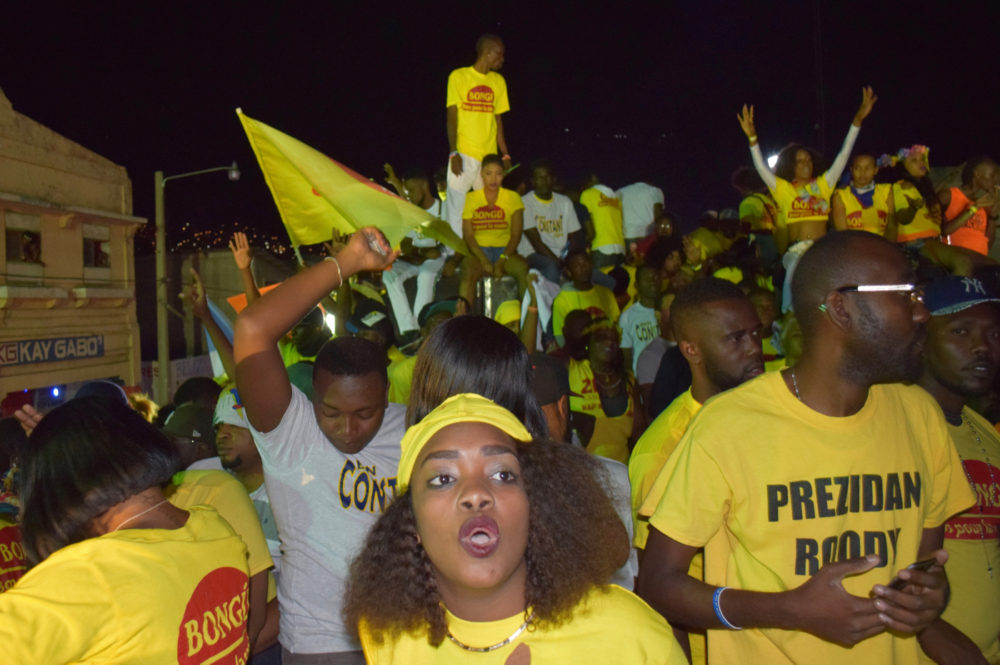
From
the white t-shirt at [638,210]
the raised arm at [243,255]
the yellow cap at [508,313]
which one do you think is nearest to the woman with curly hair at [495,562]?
the raised arm at [243,255]

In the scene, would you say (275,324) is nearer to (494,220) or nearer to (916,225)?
(494,220)

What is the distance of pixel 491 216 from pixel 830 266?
7.02m

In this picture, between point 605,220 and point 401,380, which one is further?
point 605,220

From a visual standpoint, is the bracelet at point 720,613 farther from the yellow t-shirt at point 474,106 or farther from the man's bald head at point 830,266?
the yellow t-shirt at point 474,106

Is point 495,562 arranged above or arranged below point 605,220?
below

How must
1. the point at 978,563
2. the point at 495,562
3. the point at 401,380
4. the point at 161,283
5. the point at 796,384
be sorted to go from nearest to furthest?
the point at 495,562 → the point at 796,384 → the point at 978,563 → the point at 401,380 → the point at 161,283

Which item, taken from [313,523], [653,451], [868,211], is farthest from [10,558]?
[868,211]

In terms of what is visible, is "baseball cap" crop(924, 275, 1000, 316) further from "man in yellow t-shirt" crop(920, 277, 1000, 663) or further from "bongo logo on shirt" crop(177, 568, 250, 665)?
"bongo logo on shirt" crop(177, 568, 250, 665)

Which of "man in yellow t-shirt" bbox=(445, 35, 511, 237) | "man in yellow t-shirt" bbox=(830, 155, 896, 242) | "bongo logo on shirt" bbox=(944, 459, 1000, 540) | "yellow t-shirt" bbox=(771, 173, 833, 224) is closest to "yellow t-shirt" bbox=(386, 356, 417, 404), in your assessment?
"bongo logo on shirt" bbox=(944, 459, 1000, 540)

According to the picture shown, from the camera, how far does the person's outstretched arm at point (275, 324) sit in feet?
8.45

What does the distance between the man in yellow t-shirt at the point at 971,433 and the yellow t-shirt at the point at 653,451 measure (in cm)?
108

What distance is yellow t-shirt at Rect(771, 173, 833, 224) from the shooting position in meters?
9.14

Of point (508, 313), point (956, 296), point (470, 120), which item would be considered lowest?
point (508, 313)

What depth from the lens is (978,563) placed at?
3023 millimetres
